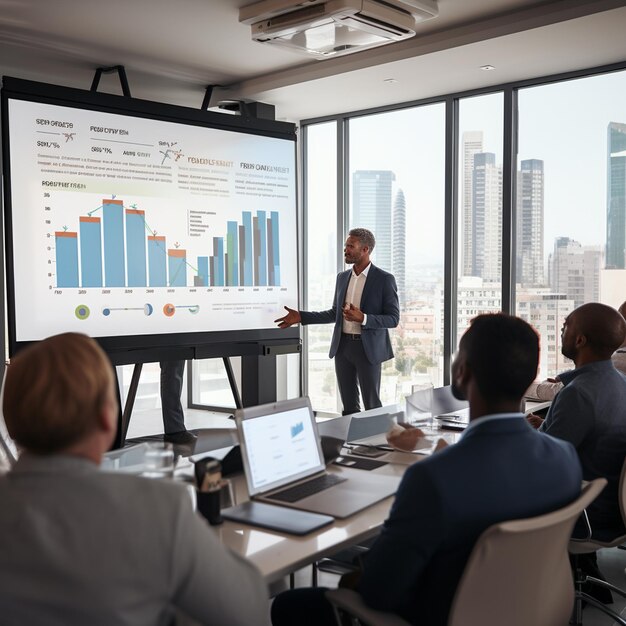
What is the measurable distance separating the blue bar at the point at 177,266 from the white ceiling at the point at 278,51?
4.76 feet

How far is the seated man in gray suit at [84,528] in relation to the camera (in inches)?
45.5

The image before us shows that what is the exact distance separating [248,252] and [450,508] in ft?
13.2

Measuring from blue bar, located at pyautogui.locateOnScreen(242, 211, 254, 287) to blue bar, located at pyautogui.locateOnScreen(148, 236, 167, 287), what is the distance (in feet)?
2.22

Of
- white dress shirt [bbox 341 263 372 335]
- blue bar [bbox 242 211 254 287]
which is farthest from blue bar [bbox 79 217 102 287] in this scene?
white dress shirt [bbox 341 263 372 335]

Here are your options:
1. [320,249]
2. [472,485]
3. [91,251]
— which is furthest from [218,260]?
[472,485]

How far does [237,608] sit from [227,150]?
439 centimetres

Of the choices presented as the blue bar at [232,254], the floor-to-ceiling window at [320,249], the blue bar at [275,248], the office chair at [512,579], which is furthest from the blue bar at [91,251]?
the office chair at [512,579]

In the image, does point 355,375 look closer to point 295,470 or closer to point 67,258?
point 67,258

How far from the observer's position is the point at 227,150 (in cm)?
530

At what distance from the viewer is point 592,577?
3.17 metres

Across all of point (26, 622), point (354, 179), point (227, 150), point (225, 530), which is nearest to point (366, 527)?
point (225, 530)

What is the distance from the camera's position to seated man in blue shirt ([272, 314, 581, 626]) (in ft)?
5.25

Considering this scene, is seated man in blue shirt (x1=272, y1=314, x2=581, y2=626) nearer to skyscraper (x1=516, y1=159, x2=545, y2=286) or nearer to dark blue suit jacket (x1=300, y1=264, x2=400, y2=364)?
dark blue suit jacket (x1=300, y1=264, x2=400, y2=364)

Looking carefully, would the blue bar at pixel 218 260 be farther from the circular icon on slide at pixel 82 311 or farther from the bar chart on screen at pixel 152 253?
the circular icon on slide at pixel 82 311
